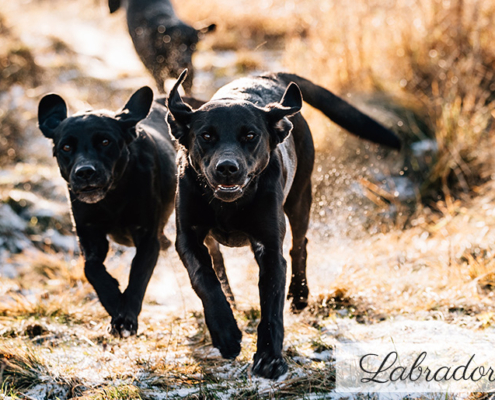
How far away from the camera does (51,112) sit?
4559mm

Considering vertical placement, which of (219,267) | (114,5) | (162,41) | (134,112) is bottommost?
(219,267)

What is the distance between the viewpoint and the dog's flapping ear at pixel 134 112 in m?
4.33

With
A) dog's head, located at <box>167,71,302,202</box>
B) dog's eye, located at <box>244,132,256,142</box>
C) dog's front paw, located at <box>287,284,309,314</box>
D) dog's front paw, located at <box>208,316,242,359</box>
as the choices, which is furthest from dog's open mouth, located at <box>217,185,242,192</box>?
dog's front paw, located at <box>287,284,309,314</box>

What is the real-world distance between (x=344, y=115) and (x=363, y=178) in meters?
2.43

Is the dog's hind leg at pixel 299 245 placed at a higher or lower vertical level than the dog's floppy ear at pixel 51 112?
lower

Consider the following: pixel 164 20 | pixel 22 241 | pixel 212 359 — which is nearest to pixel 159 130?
pixel 212 359

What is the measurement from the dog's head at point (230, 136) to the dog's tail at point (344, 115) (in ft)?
3.41

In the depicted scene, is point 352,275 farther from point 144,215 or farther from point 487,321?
point 144,215

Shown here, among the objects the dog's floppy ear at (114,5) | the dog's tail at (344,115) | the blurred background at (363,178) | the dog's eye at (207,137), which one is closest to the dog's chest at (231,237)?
the dog's eye at (207,137)

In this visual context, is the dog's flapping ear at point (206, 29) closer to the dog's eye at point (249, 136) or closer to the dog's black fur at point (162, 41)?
the dog's black fur at point (162, 41)

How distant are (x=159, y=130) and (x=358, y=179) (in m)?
2.58

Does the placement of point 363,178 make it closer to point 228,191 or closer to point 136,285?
point 136,285

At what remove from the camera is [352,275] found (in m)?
4.86

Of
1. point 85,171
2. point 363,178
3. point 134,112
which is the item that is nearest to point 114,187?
point 85,171
